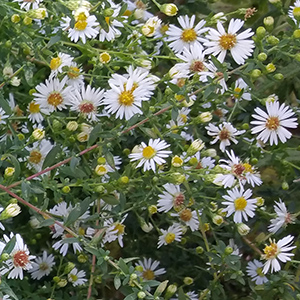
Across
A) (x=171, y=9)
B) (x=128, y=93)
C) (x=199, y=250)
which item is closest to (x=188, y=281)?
(x=199, y=250)

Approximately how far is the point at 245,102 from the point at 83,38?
16.1 inches

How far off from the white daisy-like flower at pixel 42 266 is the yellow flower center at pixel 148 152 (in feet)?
1.03

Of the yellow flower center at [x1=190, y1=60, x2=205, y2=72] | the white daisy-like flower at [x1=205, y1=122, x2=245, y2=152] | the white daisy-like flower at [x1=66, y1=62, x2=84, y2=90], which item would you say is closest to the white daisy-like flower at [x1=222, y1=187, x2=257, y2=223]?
the white daisy-like flower at [x1=205, y1=122, x2=245, y2=152]

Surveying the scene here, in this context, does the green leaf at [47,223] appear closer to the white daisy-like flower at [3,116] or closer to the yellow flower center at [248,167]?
the white daisy-like flower at [3,116]

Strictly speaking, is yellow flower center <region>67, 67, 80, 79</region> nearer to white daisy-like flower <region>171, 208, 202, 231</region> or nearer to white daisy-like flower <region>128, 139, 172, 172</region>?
white daisy-like flower <region>128, 139, 172, 172</region>

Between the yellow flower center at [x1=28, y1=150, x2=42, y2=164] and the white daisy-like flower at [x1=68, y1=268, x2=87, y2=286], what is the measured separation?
0.66 ft

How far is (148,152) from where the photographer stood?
0.86 metres

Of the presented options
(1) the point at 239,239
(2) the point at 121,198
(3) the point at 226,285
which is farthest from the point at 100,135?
(3) the point at 226,285

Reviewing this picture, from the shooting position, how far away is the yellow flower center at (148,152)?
2.82ft

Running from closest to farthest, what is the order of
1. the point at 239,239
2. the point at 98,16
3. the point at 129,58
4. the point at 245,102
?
1. the point at 98,16
2. the point at 129,58
3. the point at 239,239
4. the point at 245,102

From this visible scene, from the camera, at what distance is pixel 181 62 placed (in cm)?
95

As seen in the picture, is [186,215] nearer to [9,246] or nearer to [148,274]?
[148,274]

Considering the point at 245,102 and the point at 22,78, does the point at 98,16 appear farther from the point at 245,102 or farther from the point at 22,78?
the point at 245,102

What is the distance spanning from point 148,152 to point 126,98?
92 millimetres
